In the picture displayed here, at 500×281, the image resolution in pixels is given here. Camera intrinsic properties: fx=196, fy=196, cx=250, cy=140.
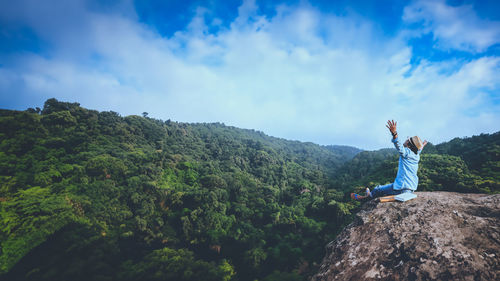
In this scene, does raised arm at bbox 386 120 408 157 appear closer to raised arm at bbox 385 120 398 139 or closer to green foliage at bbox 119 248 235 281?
raised arm at bbox 385 120 398 139

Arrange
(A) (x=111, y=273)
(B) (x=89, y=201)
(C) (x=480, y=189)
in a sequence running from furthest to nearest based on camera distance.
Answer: (B) (x=89, y=201), (C) (x=480, y=189), (A) (x=111, y=273)

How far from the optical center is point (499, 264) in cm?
258

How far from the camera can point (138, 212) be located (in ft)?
106

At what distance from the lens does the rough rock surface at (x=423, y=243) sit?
2.78 m

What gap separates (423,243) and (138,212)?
37.3m

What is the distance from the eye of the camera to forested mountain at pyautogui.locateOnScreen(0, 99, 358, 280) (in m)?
19.2

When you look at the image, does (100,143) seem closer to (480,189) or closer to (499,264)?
(499,264)

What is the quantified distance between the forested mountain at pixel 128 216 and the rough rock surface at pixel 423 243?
19158mm

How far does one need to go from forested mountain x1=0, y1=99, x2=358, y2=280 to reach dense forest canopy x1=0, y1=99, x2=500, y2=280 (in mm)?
136

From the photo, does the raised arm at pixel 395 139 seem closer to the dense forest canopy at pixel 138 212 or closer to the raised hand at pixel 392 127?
the raised hand at pixel 392 127

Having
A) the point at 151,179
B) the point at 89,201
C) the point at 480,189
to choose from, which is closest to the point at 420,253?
the point at 480,189

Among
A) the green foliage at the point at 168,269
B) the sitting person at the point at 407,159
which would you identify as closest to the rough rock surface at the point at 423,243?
the sitting person at the point at 407,159

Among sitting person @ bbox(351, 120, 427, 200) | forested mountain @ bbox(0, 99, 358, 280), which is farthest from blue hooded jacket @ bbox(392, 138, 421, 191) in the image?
forested mountain @ bbox(0, 99, 358, 280)

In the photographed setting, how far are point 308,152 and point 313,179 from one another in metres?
80.9
